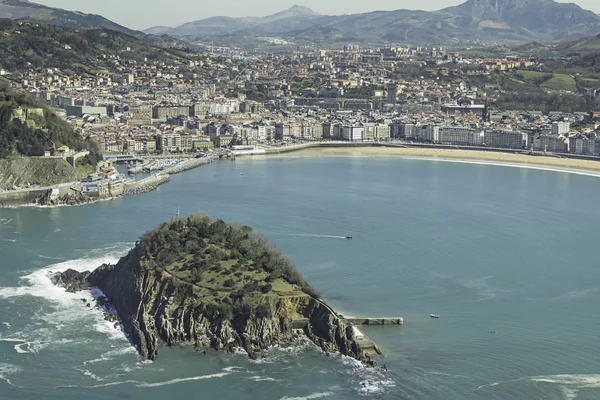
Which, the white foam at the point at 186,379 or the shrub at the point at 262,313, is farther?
the shrub at the point at 262,313

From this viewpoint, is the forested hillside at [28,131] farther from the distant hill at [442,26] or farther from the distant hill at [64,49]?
the distant hill at [442,26]

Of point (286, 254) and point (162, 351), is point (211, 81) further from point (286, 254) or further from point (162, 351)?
point (162, 351)

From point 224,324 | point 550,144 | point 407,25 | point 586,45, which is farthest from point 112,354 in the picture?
point 407,25

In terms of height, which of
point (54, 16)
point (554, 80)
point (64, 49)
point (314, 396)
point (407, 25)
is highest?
point (407, 25)

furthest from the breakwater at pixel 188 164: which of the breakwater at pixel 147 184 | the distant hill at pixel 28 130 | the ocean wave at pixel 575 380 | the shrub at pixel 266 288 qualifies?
the ocean wave at pixel 575 380

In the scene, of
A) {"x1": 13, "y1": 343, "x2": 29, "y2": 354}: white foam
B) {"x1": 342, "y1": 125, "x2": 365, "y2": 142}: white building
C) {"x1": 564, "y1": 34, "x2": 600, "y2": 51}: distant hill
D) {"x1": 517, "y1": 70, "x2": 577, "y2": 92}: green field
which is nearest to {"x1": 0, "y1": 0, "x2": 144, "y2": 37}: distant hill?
{"x1": 564, "y1": 34, "x2": 600, "y2": 51}: distant hill

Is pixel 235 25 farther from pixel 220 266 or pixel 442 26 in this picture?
pixel 220 266

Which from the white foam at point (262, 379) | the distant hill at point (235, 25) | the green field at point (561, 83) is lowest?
the white foam at point (262, 379)

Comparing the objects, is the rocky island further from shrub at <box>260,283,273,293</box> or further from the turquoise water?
the turquoise water
